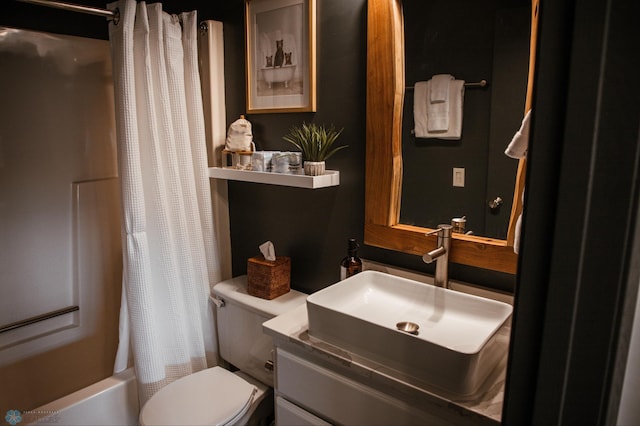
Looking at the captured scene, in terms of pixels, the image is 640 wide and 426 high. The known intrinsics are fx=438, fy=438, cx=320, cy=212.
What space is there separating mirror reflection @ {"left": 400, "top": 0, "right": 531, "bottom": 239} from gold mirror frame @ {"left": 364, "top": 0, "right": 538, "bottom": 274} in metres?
0.03

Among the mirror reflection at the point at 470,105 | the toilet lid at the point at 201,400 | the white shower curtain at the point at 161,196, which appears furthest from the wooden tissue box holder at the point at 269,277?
the mirror reflection at the point at 470,105

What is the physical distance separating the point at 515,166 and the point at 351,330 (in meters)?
0.68

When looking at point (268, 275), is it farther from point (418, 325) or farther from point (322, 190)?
point (418, 325)

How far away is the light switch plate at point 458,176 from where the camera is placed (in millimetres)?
1396

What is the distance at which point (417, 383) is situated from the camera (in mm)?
1086

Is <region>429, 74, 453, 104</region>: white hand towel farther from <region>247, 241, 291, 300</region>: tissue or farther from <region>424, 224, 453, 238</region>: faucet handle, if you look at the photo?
<region>247, 241, 291, 300</region>: tissue

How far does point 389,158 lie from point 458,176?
0.80 ft

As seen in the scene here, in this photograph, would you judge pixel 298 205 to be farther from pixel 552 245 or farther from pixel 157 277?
pixel 552 245

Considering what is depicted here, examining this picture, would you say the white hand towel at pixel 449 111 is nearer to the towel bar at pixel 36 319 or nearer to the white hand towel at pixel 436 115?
the white hand towel at pixel 436 115

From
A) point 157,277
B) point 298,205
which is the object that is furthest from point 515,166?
point 157,277

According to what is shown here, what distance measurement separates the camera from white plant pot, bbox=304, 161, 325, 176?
1607 millimetres

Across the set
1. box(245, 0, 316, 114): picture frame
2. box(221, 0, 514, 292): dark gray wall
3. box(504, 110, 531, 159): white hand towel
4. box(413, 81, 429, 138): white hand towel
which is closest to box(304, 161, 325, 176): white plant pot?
box(221, 0, 514, 292): dark gray wall

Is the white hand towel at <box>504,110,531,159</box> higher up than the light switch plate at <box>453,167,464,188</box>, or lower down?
higher up

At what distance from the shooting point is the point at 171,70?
179 centimetres
